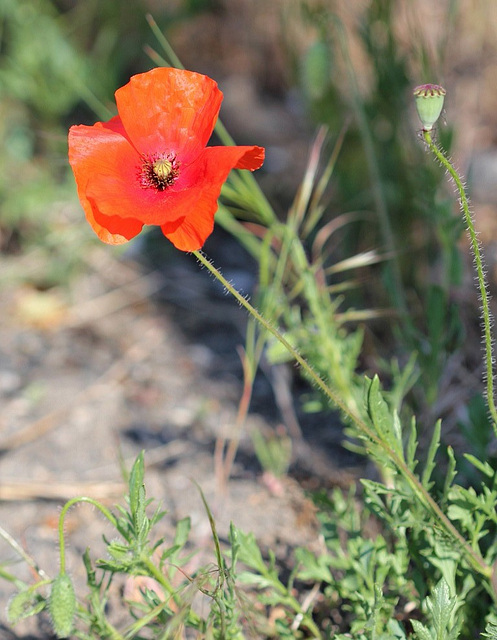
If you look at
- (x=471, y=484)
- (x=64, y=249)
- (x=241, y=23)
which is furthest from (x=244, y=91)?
(x=471, y=484)

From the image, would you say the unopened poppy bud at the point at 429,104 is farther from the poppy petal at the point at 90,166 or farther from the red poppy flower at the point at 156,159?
the poppy petal at the point at 90,166

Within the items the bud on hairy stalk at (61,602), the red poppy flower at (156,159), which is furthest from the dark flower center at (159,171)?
the bud on hairy stalk at (61,602)

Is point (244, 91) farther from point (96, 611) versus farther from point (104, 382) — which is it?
point (96, 611)

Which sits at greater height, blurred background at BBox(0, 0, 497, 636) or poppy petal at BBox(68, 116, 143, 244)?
poppy petal at BBox(68, 116, 143, 244)

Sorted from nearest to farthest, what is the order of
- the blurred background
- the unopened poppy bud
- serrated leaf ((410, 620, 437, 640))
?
the unopened poppy bud, serrated leaf ((410, 620, 437, 640)), the blurred background

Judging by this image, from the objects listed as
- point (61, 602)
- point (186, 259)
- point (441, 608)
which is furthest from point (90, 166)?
point (186, 259)

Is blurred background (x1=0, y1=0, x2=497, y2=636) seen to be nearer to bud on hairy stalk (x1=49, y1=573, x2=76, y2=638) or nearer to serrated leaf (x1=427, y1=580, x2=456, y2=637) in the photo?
serrated leaf (x1=427, y1=580, x2=456, y2=637)

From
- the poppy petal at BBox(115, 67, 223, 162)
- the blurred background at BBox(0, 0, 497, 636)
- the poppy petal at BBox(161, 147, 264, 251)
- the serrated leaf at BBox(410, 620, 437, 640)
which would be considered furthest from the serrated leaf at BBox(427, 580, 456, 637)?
the poppy petal at BBox(115, 67, 223, 162)
